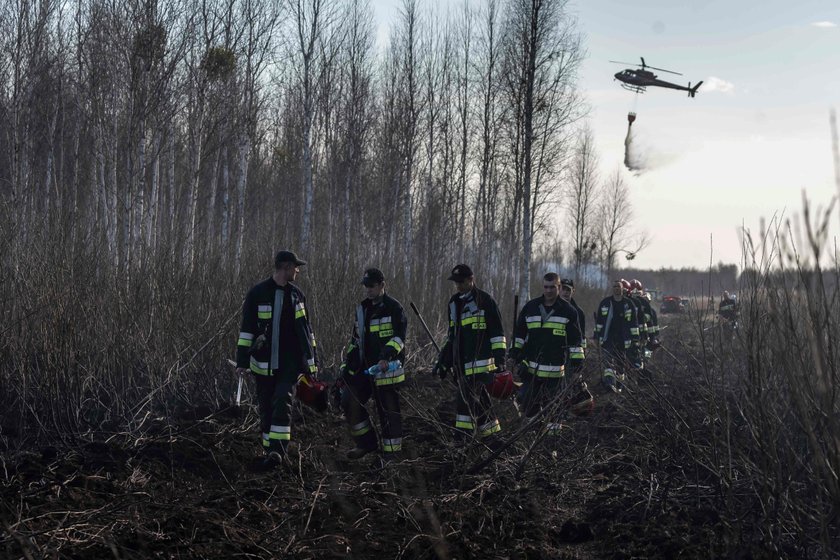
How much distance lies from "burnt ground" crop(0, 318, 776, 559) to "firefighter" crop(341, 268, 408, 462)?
310mm

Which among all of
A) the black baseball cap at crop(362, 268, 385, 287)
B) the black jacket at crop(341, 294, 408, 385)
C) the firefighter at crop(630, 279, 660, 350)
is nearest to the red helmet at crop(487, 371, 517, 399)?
the black jacket at crop(341, 294, 408, 385)

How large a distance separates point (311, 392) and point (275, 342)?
62cm

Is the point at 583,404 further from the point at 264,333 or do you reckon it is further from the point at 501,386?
the point at 264,333

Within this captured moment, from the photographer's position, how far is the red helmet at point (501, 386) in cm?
786

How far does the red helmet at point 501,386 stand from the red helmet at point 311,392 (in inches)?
67.9

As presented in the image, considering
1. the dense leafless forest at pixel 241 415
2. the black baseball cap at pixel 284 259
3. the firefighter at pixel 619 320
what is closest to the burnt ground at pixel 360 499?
the dense leafless forest at pixel 241 415

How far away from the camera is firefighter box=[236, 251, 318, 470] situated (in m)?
→ 7.19

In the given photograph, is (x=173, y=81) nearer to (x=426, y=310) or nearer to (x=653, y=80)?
(x=426, y=310)

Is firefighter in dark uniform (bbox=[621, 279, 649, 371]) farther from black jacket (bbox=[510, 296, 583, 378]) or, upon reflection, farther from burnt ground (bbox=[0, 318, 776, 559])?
burnt ground (bbox=[0, 318, 776, 559])

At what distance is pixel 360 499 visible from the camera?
20.1ft

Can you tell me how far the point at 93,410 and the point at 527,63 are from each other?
15.1 meters

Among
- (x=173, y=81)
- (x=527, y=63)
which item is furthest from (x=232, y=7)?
(x=527, y=63)

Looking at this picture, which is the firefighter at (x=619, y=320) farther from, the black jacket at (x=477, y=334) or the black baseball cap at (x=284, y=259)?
the black baseball cap at (x=284, y=259)

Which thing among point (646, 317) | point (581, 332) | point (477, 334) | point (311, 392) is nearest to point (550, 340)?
point (581, 332)
